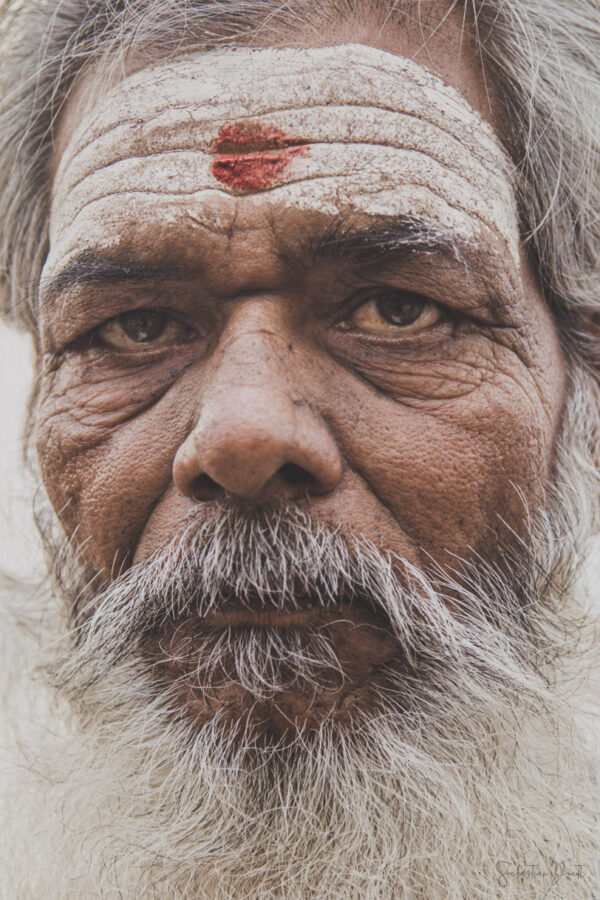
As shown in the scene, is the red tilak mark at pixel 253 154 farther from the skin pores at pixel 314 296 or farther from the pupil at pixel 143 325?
the pupil at pixel 143 325

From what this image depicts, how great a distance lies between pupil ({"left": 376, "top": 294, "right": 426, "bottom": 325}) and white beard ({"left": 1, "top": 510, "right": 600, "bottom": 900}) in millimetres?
628

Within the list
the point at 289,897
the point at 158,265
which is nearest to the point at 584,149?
the point at 158,265

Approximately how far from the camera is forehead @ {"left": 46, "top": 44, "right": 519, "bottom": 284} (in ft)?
5.12

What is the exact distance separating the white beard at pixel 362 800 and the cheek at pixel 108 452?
29 centimetres

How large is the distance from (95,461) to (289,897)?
953mm

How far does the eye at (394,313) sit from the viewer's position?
1637 millimetres

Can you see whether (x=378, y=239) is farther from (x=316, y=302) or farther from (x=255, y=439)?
(x=255, y=439)

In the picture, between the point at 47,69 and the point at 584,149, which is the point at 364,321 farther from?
the point at 47,69

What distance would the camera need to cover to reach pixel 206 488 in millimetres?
1466


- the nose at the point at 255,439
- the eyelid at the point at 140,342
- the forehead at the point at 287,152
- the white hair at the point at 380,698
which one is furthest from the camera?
the eyelid at the point at 140,342

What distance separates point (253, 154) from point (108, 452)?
682mm

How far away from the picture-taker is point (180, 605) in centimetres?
147

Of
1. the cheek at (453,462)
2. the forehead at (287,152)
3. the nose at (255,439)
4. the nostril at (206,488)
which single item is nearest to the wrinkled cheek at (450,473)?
the cheek at (453,462)
